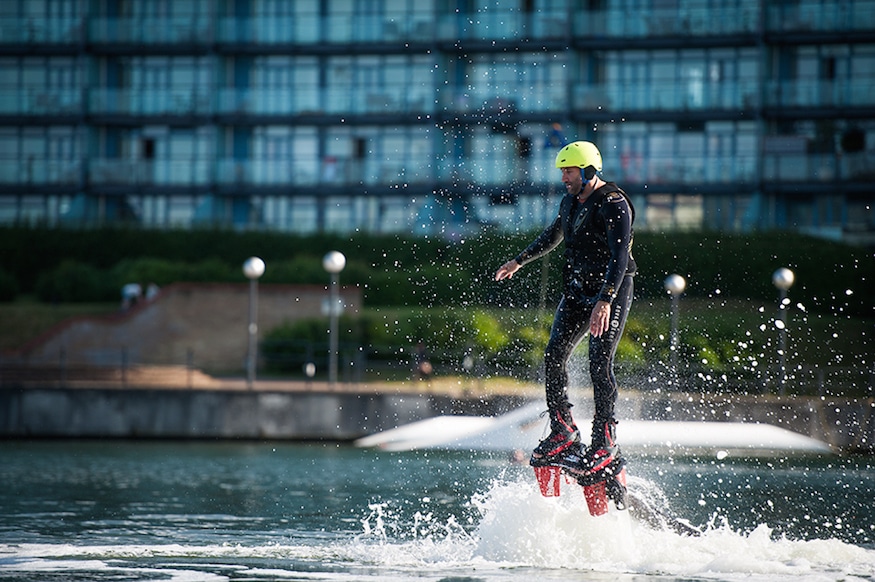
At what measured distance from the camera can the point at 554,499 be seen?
1294cm

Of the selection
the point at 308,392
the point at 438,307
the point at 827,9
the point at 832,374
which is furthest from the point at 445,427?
the point at 827,9

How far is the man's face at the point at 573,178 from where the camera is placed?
1291 cm

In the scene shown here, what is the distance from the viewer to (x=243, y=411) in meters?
34.2

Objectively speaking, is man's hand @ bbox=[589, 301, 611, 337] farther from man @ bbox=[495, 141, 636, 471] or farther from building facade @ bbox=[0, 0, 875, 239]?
building facade @ bbox=[0, 0, 875, 239]

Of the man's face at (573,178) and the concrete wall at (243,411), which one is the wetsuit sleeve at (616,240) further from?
the concrete wall at (243,411)

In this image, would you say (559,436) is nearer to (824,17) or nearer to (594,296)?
(594,296)

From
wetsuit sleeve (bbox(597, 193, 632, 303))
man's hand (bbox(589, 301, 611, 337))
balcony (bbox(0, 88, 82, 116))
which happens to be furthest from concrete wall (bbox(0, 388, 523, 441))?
balcony (bbox(0, 88, 82, 116))

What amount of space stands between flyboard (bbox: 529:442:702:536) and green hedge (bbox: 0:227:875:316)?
2798 cm

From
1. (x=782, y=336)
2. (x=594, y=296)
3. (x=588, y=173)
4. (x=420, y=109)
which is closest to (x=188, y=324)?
(x=782, y=336)

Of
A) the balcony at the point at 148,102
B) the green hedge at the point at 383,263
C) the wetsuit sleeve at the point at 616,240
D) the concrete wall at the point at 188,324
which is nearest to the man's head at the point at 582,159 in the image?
the wetsuit sleeve at the point at 616,240

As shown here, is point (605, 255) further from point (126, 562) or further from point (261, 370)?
point (261, 370)

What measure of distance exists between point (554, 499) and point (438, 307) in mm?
35472

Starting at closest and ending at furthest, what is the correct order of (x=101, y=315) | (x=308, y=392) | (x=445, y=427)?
(x=445, y=427) < (x=308, y=392) < (x=101, y=315)

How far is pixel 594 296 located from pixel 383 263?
4328 cm
